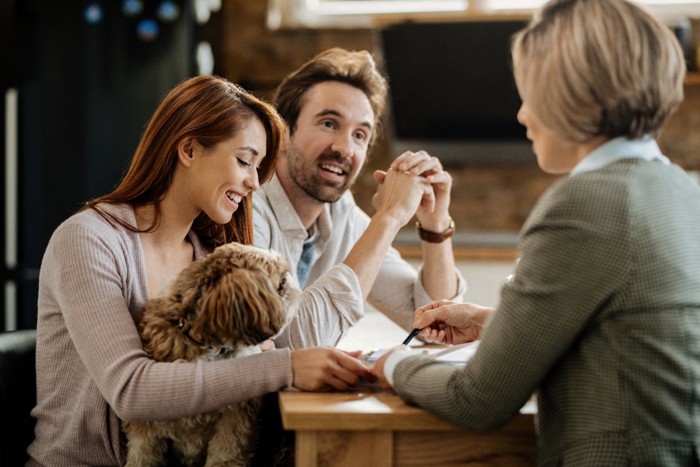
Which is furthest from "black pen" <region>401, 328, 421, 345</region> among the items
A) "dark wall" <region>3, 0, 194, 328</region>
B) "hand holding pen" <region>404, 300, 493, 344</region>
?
"dark wall" <region>3, 0, 194, 328</region>

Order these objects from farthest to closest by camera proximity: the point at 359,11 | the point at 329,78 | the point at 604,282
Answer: the point at 359,11
the point at 329,78
the point at 604,282

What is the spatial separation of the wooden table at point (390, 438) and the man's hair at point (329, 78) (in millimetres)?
1355

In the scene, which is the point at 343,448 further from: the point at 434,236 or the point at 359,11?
the point at 359,11

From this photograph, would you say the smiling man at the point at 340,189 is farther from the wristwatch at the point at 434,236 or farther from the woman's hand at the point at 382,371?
the woman's hand at the point at 382,371

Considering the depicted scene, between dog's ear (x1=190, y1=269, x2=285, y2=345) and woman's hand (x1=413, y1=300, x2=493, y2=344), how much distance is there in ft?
1.53

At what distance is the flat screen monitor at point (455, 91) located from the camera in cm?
452

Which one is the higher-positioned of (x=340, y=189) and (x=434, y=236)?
(x=340, y=189)

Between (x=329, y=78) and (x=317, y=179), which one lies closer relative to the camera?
(x=317, y=179)

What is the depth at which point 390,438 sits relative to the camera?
1200 mm

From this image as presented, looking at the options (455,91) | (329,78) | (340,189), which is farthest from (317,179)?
(455,91)

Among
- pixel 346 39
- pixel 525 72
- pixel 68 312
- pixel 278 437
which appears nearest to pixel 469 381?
pixel 525 72

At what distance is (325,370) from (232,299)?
190 millimetres

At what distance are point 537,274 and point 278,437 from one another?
74 cm

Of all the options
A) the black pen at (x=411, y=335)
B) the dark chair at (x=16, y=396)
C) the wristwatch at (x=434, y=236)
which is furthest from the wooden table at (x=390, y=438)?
the wristwatch at (x=434, y=236)
